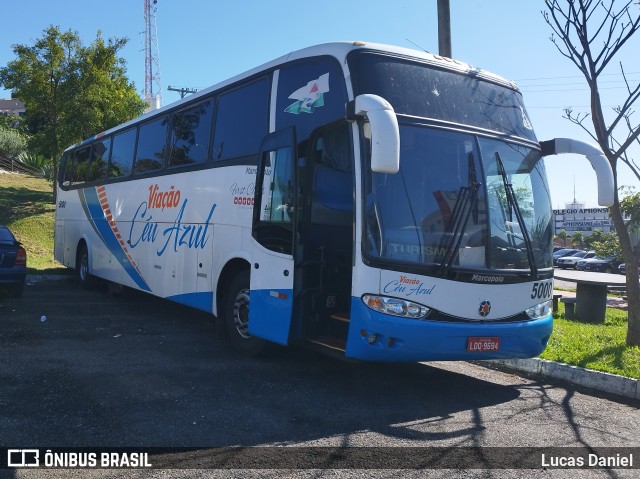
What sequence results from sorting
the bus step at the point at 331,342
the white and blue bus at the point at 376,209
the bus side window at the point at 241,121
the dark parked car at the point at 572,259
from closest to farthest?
the white and blue bus at the point at 376,209 → the bus step at the point at 331,342 → the bus side window at the point at 241,121 → the dark parked car at the point at 572,259

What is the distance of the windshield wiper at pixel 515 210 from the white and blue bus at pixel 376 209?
0.6 inches

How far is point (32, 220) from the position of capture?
21.8 m

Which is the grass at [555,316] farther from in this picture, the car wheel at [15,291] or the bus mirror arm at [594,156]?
the car wheel at [15,291]

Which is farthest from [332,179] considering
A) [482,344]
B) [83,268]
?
[83,268]

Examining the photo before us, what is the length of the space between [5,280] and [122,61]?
15.4 metres

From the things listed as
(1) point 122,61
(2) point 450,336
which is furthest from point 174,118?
(1) point 122,61

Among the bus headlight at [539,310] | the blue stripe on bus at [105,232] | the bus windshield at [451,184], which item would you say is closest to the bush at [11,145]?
the blue stripe on bus at [105,232]

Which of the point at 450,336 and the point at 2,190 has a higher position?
the point at 2,190

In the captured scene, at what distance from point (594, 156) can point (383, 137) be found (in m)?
3.01

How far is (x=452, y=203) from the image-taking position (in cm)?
602

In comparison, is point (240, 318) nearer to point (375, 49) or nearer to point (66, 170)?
point (375, 49)

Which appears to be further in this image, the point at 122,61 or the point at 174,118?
the point at 122,61

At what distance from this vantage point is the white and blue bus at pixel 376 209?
5.82 meters

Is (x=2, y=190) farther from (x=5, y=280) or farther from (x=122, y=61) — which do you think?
(x=5, y=280)
